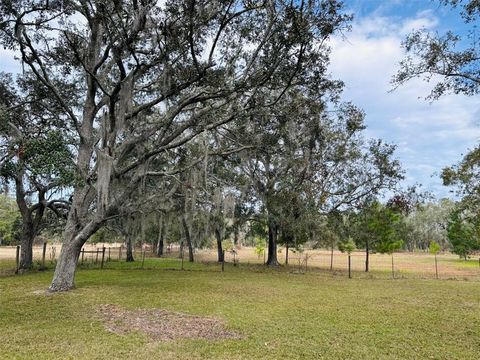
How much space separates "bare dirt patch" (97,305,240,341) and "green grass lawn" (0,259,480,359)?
20cm

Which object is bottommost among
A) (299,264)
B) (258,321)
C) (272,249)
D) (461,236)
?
(299,264)

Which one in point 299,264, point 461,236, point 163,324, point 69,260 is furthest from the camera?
point 461,236

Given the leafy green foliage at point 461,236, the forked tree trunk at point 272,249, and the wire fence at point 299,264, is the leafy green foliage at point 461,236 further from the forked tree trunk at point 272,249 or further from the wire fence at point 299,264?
the forked tree trunk at point 272,249

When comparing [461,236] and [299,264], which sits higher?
[461,236]

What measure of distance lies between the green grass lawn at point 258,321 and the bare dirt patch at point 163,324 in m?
0.20

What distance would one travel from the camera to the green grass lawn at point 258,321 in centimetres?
509

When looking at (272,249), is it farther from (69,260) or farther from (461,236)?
(461,236)

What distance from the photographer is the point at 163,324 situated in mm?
6500

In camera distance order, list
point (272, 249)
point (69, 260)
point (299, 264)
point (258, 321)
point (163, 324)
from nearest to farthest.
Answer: point (163, 324)
point (258, 321)
point (69, 260)
point (299, 264)
point (272, 249)

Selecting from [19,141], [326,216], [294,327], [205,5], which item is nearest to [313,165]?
[326,216]

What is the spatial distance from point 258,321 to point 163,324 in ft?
5.68

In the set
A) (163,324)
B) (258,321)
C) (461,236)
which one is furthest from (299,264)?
(461,236)

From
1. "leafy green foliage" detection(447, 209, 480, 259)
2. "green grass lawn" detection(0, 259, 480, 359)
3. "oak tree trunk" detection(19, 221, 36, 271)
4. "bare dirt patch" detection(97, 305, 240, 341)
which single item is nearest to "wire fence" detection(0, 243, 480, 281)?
"oak tree trunk" detection(19, 221, 36, 271)

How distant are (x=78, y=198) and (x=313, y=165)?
1161 centimetres
